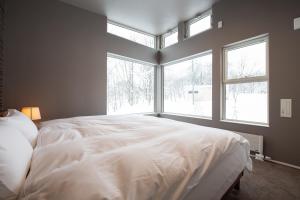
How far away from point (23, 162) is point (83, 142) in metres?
0.39

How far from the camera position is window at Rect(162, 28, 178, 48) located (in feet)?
14.2

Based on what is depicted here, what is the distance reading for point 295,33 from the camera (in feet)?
7.15

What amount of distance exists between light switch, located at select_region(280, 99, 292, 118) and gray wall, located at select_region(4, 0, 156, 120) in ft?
11.1

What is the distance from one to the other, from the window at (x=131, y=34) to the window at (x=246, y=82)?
7.66 feet

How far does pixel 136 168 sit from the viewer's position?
2.64ft

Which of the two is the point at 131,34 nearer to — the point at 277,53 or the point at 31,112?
the point at 31,112

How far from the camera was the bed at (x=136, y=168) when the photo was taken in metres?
0.66

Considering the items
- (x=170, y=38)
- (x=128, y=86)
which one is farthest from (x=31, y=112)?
(x=170, y=38)

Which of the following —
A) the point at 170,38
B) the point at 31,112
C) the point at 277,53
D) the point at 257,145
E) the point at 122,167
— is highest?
the point at 170,38

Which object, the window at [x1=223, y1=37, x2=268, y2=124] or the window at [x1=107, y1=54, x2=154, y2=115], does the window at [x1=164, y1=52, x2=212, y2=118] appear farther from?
the window at [x1=107, y1=54, x2=154, y2=115]

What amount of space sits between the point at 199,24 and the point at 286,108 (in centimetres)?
259

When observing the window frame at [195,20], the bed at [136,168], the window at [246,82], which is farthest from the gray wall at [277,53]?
the bed at [136,168]

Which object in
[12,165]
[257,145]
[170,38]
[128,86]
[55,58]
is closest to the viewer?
[12,165]

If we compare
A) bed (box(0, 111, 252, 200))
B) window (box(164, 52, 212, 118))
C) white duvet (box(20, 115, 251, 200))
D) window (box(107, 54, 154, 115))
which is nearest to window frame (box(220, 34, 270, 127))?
window (box(164, 52, 212, 118))
